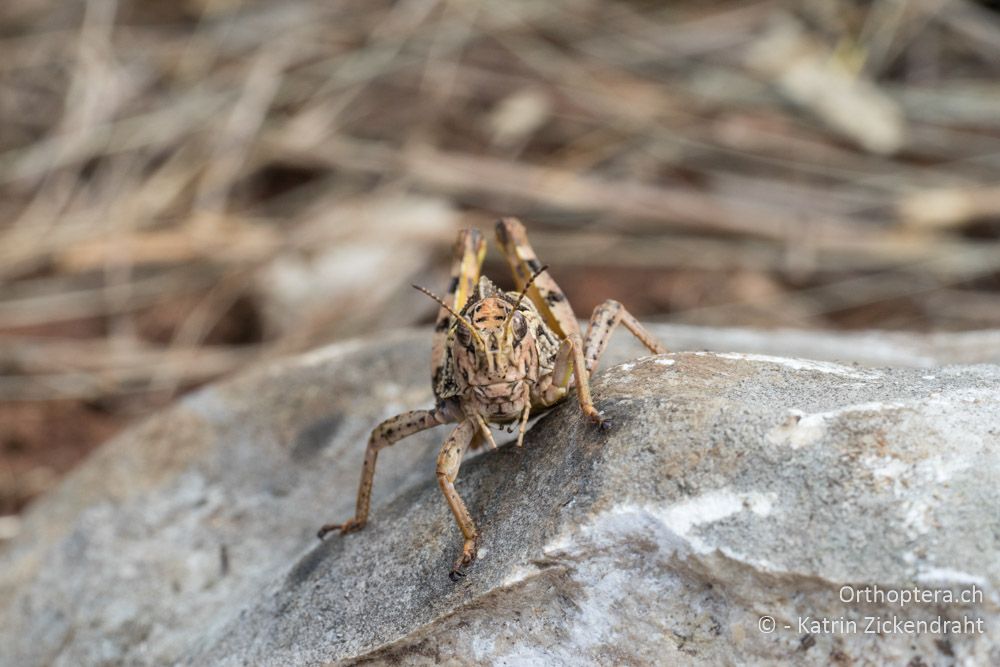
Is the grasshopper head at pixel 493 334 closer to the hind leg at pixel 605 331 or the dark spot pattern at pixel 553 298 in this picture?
the hind leg at pixel 605 331

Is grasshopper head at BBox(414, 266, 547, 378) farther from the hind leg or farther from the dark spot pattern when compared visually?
the dark spot pattern

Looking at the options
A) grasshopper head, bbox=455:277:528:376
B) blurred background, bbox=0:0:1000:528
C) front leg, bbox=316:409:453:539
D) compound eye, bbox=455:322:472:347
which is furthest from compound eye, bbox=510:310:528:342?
blurred background, bbox=0:0:1000:528

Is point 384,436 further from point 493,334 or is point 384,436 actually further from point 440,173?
point 440,173

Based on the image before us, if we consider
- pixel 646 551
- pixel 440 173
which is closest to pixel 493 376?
pixel 646 551

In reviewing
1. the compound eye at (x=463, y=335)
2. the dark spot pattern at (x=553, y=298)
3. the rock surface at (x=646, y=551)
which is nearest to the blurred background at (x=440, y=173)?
the rock surface at (x=646, y=551)

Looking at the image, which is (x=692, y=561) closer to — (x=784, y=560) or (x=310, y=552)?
(x=784, y=560)

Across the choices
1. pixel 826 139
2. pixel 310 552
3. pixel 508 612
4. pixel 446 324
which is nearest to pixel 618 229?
pixel 826 139
